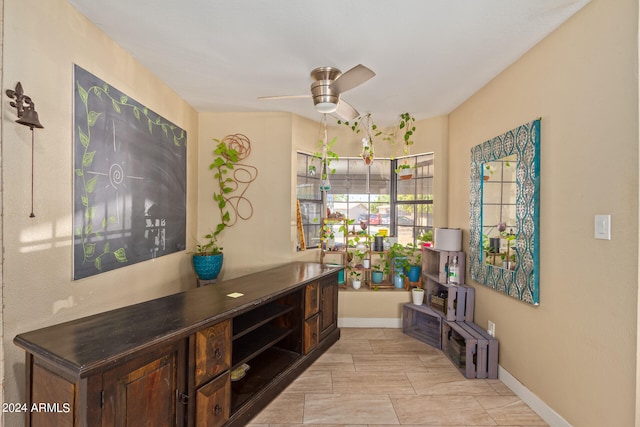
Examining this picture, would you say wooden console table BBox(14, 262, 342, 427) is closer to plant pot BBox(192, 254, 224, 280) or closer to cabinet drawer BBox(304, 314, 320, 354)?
cabinet drawer BBox(304, 314, 320, 354)

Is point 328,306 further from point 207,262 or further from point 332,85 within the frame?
point 332,85

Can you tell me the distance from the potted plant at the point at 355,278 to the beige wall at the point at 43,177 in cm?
244

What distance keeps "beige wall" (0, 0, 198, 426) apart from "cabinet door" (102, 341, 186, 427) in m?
0.59

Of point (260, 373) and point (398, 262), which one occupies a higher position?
point (398, 262)

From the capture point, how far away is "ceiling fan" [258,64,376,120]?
1.86 m

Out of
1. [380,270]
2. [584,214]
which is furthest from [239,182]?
[584,214]

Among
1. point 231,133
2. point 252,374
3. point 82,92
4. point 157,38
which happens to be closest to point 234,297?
point 252,374

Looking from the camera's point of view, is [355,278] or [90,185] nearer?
[90,185]

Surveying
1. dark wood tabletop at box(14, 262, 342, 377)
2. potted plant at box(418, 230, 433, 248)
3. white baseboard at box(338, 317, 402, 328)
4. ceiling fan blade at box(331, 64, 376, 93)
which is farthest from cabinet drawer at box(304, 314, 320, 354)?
ceiling fan blade at box(331, 64, 376, 93)

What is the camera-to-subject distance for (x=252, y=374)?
230 cm

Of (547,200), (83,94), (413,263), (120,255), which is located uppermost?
(83,94)

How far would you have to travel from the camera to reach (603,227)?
1582 mm

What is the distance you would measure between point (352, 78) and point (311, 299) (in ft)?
5.98

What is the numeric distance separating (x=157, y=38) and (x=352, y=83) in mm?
1280
